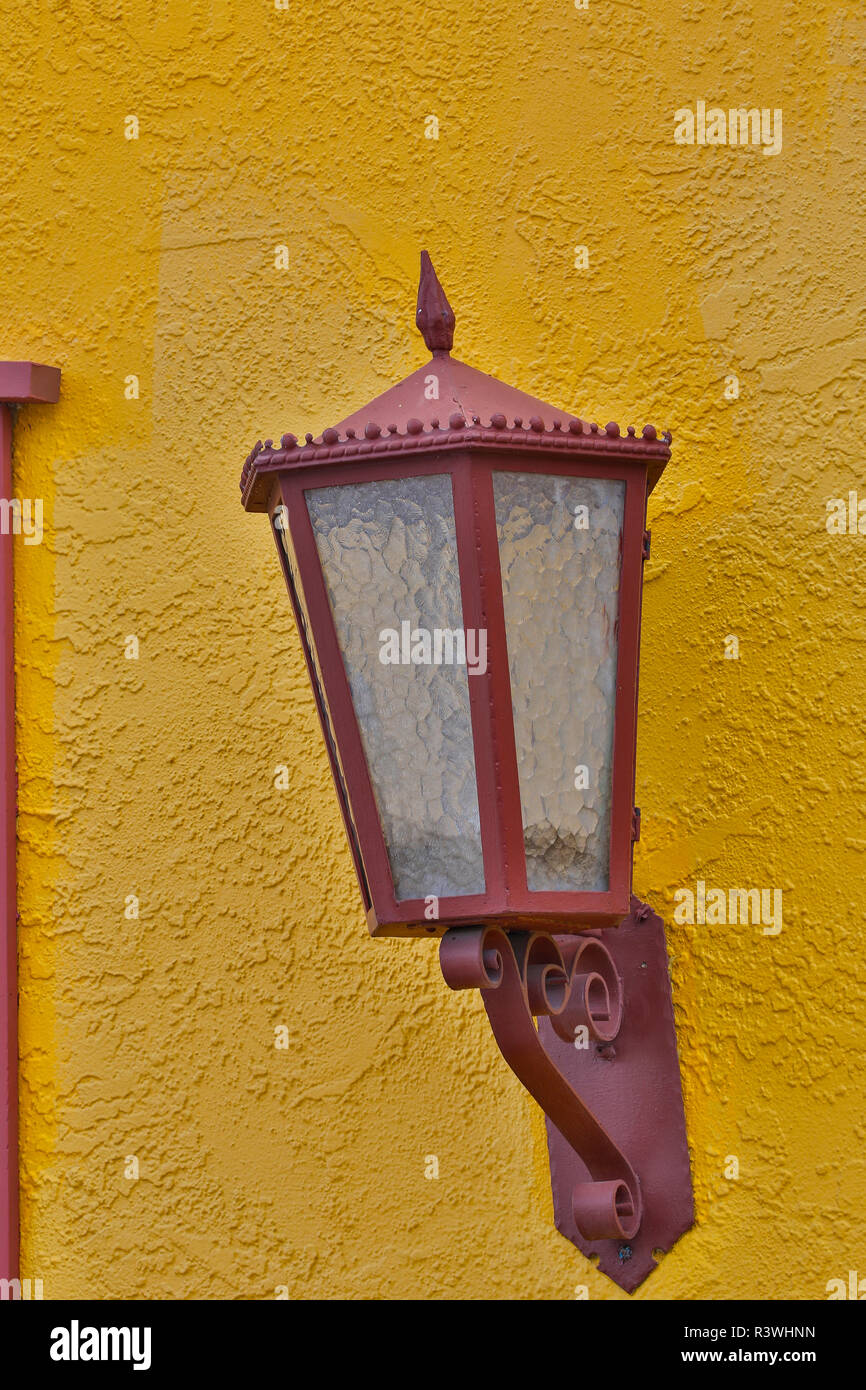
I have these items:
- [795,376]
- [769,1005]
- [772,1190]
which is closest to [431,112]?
[795,376]

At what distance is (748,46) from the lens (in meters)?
3.10

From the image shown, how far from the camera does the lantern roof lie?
237 centimetres

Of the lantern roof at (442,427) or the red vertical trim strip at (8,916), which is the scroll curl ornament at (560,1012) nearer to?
the lantern roof at (442,427)

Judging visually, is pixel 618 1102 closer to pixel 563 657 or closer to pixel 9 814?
pixel 563 657

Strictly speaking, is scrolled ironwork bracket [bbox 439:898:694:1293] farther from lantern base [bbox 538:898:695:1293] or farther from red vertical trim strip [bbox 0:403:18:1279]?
red vertical trim strip [bbox 0:403:18:1279]

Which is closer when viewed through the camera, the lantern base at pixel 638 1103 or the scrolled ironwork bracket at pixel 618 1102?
the scrolled ironwork bracket at pixel 618 1102

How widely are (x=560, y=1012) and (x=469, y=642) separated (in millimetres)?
569

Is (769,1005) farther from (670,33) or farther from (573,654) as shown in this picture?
(670,33)

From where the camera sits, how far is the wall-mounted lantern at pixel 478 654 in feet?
7.76

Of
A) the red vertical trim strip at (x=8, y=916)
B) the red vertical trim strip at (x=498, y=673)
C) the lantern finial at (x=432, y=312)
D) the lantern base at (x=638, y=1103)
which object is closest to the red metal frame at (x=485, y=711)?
the red vertical trim strip at (x=498, y=673)

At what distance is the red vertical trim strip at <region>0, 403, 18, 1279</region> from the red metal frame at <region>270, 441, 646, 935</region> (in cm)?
81

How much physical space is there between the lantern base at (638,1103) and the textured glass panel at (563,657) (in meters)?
0.48

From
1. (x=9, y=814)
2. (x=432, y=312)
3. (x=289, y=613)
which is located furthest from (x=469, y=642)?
(x=9, y=814)

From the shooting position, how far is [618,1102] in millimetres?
2891
